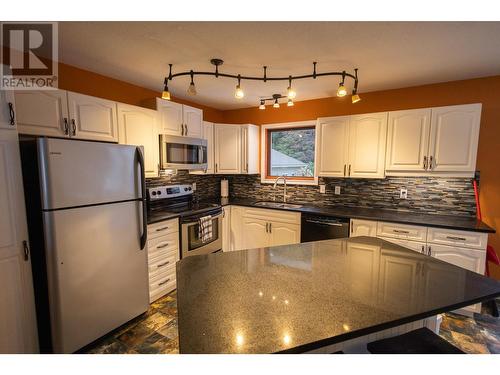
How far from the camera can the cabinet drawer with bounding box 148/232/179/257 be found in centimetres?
240

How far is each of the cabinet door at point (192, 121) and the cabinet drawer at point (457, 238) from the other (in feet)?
Result: 9.24

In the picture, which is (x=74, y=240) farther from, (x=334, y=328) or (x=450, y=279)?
(x=450, y=279)

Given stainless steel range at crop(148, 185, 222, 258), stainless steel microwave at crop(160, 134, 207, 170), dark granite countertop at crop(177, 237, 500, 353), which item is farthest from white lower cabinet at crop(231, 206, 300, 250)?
dark granite countertop at crop(177, 237, 500, 353)

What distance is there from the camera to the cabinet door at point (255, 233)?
130 inches

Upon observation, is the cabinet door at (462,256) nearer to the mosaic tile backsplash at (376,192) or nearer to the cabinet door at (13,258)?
the mosaic tile backsplash at (376,192)

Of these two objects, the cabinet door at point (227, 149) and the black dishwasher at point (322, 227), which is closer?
the black dishwasher at point (322, 227)

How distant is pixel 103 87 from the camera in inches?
96.3

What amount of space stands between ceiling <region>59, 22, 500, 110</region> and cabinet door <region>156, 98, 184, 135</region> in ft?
0.90

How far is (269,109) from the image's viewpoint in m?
3.68

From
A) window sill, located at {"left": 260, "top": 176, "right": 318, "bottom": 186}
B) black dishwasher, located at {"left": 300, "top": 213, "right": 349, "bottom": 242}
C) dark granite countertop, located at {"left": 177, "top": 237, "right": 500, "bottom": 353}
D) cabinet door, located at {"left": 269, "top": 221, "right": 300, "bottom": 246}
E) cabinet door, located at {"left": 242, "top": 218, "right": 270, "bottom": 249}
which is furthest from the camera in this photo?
window sill, located at {"left": 260, "top": 176, "right": 318, "bottom": 186}

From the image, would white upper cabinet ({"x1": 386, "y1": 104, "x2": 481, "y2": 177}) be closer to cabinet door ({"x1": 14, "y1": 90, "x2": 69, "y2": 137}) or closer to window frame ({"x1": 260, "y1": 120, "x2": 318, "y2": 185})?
window frame ({"x1": 260, "y1": 120, "x2": 318, "y2": 185})

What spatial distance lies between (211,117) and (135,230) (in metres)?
2.38

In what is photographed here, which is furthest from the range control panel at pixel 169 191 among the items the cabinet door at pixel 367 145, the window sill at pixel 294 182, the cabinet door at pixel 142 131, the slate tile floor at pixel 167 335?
the cabinet door at pixel 367 145
